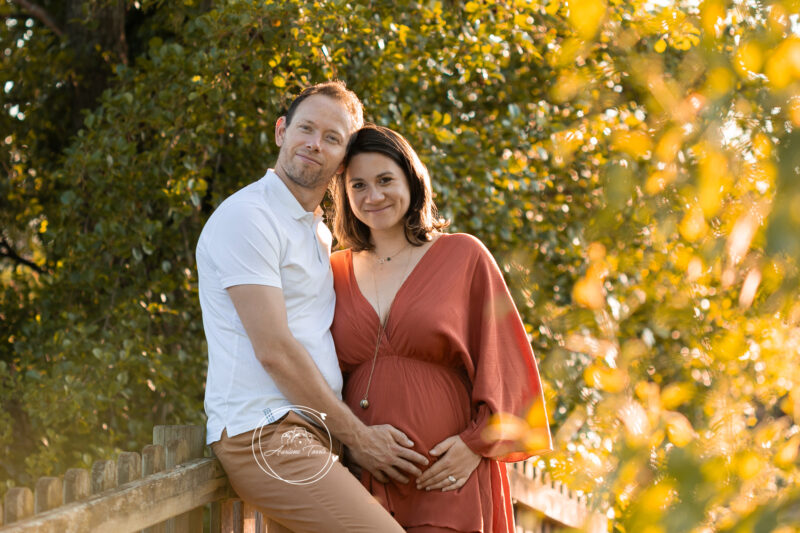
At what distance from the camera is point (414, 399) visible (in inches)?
97.2

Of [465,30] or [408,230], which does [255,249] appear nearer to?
[408,230]

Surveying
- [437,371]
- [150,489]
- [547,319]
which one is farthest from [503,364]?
[547,319]

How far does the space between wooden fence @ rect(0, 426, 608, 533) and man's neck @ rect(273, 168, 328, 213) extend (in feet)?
2.36

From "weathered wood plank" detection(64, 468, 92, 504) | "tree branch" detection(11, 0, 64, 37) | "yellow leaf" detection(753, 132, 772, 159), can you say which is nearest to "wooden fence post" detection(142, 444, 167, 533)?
"weathered wood plank" detection(64, 468, 92, 504)

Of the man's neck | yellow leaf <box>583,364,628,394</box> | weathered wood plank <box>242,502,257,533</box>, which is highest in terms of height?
the man's neck

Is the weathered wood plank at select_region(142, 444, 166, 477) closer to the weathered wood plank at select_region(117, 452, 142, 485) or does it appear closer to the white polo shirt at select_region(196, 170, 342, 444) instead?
the weathered wood plank at select_region(117, 452, 142, 485)

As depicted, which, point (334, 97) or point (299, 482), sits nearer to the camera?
point (299, 482)

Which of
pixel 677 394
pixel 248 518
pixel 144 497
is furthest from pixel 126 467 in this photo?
pixel 677 394

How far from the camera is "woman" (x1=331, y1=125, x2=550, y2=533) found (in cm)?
244

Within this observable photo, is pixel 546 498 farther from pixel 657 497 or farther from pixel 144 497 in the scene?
pixel 657 497

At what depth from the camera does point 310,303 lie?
2430mm

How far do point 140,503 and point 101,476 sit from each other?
0.42 feet

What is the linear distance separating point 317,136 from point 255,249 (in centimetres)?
51

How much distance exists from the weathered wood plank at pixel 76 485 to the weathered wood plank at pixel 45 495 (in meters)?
0.04
